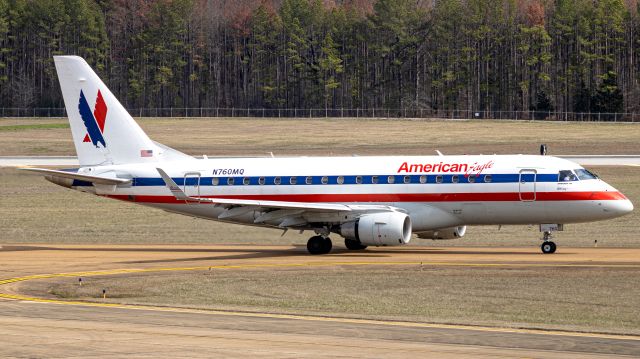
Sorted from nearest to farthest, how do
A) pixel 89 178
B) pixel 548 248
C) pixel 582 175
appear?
pixel 548 248 < pixel 582 175 < pixel 89 178

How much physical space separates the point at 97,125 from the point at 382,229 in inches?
520

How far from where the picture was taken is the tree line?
551 feet

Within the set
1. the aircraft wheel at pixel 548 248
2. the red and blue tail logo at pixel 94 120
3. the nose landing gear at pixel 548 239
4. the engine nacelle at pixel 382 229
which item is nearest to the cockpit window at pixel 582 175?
the nose landing gear at pixel 548 239

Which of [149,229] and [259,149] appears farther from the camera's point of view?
[259,149]

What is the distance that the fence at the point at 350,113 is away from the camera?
14750cm

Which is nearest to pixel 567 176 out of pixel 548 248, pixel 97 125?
pixel 548 248

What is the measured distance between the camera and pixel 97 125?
4738 centimetres

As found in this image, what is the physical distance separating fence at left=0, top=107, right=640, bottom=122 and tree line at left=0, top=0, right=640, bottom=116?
13.0ft

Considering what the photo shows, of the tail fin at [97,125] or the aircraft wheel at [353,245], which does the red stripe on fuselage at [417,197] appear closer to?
the tail fin at [97,125]

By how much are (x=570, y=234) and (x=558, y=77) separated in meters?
118

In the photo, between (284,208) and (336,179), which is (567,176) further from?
(284,208)

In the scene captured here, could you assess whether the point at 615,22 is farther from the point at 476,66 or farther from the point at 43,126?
the point at 43,126

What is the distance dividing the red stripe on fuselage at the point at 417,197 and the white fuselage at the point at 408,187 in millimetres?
36

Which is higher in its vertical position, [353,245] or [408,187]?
[408,187]
